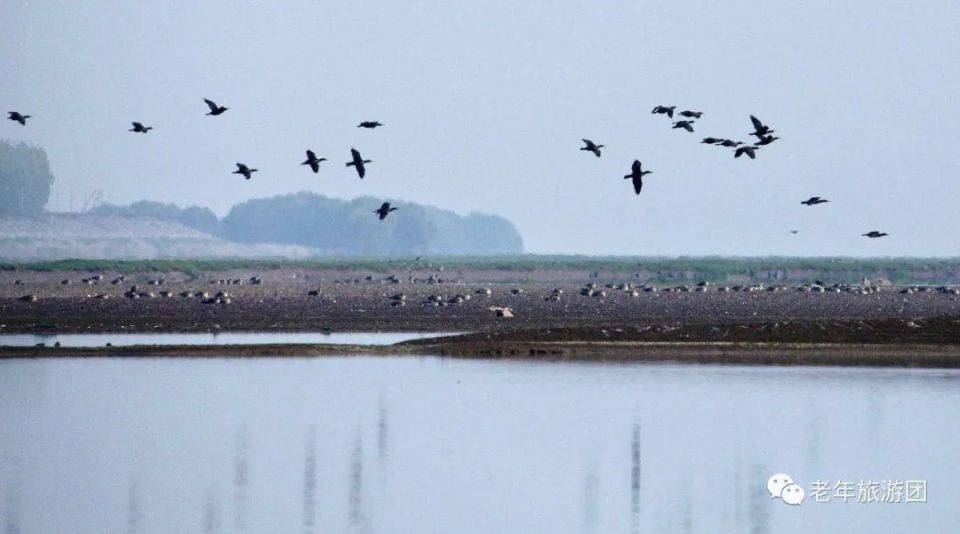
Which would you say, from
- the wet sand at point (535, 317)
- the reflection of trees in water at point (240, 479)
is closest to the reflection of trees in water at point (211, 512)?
the reflection of trees in water at point (240, 479)

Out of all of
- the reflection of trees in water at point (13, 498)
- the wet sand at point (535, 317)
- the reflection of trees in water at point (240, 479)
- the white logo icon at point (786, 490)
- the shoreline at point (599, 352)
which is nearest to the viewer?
the reflection of trees in water at point (13, 498)

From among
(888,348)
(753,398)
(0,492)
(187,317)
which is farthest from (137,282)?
(0,492)

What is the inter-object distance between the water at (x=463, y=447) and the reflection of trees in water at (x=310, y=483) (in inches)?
2.9

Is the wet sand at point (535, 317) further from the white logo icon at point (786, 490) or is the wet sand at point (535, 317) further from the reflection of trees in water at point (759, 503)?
the white logo icon at point (786, 490)

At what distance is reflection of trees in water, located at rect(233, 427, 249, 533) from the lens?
25156 millimetres

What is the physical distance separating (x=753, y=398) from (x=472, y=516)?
1591 centimetres

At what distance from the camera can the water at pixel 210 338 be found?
56219 mm

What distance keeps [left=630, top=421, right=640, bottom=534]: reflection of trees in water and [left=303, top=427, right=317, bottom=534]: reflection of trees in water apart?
4.18 meters

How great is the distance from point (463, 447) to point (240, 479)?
16.1ft

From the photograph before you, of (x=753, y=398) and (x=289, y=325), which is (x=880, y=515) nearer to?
(x=753, y=398)

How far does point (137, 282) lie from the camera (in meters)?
105

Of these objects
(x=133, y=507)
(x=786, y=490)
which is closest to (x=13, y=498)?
(x=133, y=507)

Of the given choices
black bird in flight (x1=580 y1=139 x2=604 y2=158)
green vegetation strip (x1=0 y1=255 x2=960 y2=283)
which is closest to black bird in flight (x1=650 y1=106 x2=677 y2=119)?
black bird in flight (x1=580 y1=139 x2=604 y2=158)

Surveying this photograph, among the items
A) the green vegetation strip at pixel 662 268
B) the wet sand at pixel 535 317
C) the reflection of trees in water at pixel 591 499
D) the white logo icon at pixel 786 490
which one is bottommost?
the reflection of trees in water at pixel 591 499
